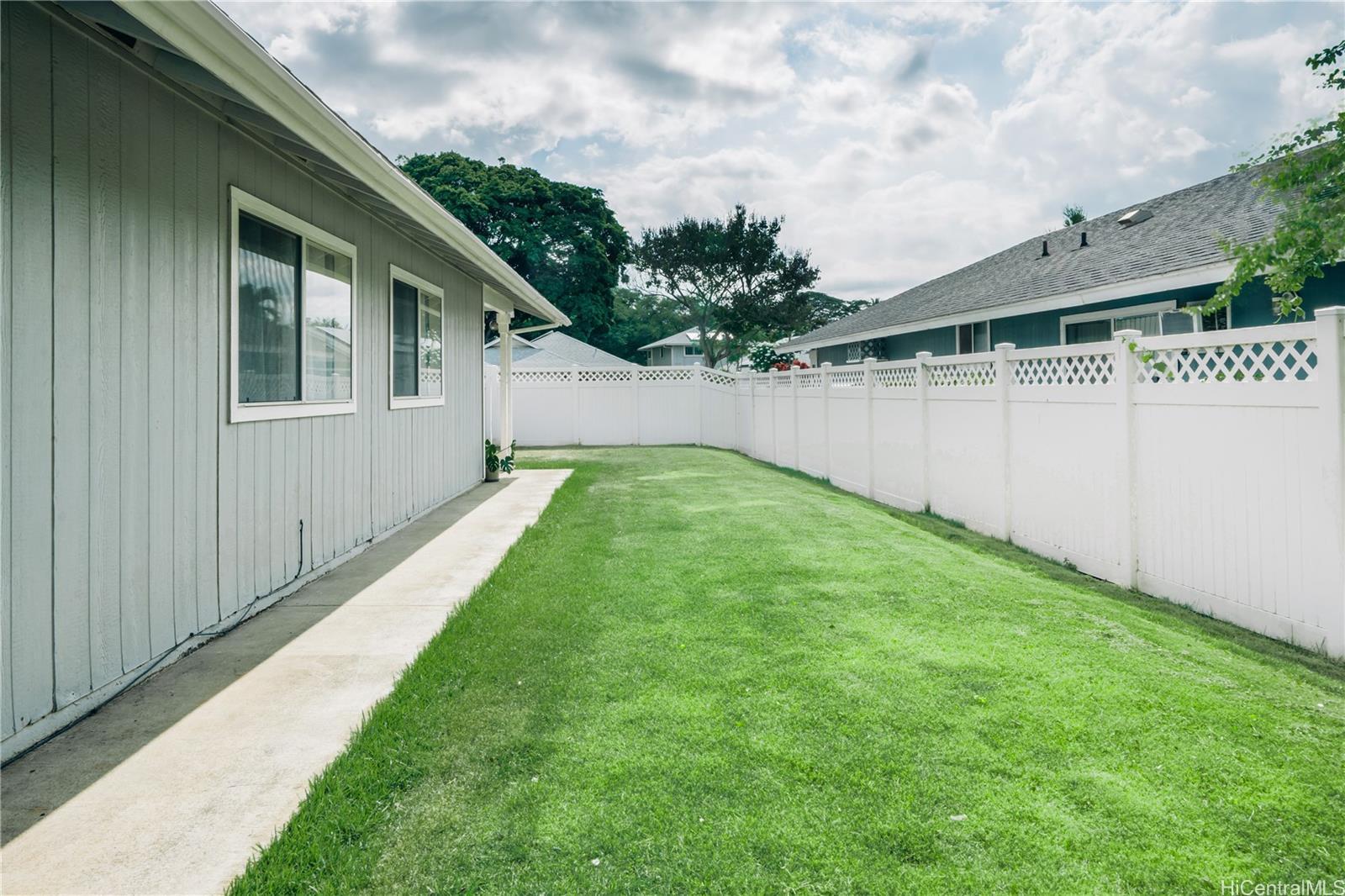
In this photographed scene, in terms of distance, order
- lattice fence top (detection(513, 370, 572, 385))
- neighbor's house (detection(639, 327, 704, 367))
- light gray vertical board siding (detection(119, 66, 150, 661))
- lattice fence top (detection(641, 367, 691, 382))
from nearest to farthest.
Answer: light gray vertical board siding (detection(119, 66, 150, 661))
lattice fence top (detection(513, 370, 572, 385))
lattice fence top (detection(641, 367, 691, 382))
neighbor's house (detection(639, 327, 704, 367))

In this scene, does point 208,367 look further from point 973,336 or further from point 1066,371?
point 973,336

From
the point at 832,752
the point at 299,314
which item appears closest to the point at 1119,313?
the point at 832,752

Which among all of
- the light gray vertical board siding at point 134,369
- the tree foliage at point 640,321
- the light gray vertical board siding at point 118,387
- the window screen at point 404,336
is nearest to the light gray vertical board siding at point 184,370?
the light gray vertical board siding at point 118,387

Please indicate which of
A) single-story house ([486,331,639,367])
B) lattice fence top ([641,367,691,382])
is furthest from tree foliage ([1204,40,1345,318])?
single-story house ([486,331,639,367])

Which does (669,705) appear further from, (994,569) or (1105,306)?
(1105,306)

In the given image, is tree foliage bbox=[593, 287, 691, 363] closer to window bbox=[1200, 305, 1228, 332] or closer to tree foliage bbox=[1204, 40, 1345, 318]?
window bbox=[1200, 305, 1228, 332]

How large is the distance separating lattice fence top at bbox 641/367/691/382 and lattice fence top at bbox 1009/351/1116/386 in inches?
490

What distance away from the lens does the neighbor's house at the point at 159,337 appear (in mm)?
2598

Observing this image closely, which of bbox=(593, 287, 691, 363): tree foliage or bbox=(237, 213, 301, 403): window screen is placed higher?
bbox=(593, 287, 691, 363): tree foliage

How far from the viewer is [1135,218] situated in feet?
39.7

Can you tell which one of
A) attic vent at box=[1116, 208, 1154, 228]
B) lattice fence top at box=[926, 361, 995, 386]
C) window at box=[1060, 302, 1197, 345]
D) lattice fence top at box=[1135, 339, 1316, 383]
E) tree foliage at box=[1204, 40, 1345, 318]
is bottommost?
lattice fence top at box=[1135, 339, 1316, 383]

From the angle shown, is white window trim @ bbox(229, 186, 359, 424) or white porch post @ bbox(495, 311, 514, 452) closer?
white window trim @ bbox(229, 186, 359, 424)

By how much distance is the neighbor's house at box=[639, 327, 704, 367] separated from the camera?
134ft

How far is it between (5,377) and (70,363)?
32cm
